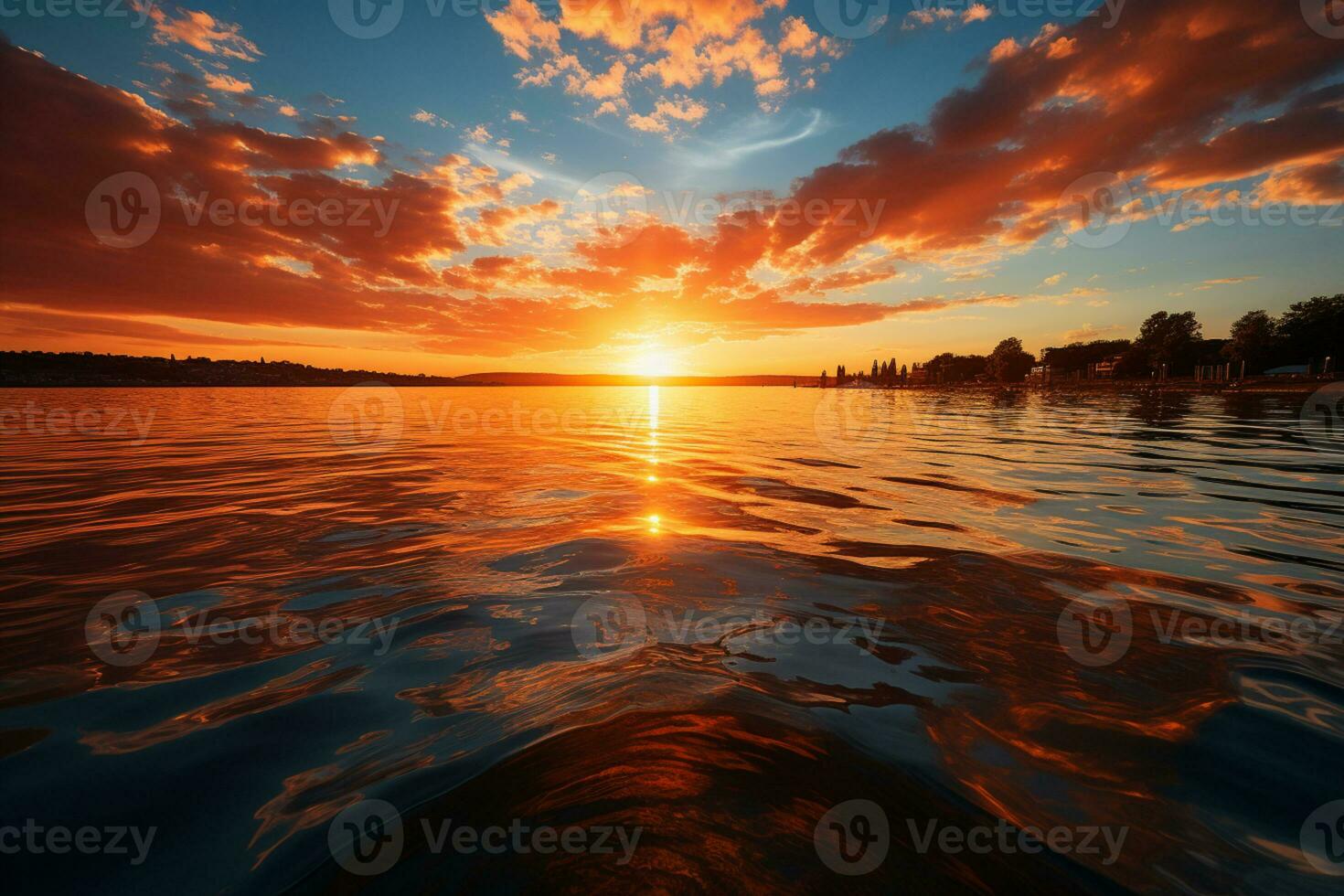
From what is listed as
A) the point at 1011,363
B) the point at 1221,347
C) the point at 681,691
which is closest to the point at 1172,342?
the point at 1221,347

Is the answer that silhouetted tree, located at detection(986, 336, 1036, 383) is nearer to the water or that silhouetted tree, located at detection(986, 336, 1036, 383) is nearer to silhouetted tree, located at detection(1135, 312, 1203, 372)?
silhouetted tree, located at detection(1135, 312, 1203, 372)

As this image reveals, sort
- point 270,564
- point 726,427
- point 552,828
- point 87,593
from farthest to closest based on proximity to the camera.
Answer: point 726,427
point 270,564
point 87,593
point 552,828

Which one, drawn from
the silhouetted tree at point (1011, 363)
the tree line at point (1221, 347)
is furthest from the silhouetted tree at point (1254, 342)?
the silhouetted tree at point (1011, 363)

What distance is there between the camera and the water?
7.10 ft

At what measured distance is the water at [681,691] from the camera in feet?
7.10

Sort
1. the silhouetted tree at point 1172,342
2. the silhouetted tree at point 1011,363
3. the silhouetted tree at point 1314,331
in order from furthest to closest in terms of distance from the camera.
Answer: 1. the silhouetted tree at point 1011,363
2. the silhouetted tree at point 1172,342
3. the silhouetted tree at point 1314,331

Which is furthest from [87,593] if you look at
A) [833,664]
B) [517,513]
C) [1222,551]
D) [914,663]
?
[1222,551]

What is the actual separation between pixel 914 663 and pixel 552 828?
286 cm

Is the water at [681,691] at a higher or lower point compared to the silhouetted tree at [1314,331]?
lower

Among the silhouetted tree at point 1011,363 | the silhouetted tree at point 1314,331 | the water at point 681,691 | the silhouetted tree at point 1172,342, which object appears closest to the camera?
the water at point 681,691

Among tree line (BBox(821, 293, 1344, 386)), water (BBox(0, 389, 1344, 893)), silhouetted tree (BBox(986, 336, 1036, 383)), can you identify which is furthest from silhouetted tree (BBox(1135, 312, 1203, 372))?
water (BBox(0, 389, 1344, 893))

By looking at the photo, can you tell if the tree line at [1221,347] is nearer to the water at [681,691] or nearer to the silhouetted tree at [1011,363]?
the silhouetted tree at [1011,363]

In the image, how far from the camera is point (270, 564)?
19.6 feet

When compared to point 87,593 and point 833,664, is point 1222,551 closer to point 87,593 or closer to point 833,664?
point 833,664
